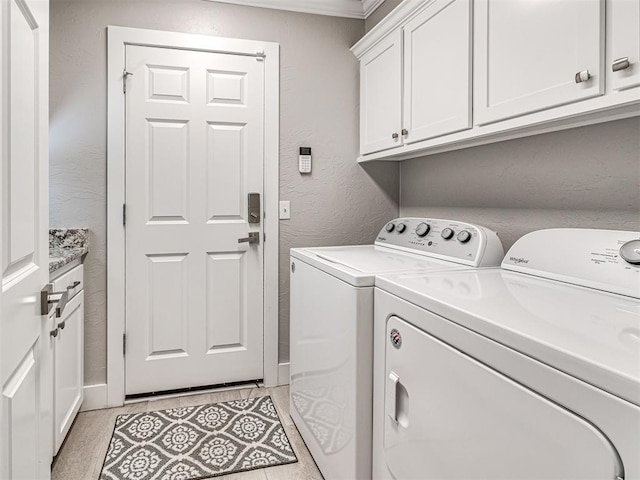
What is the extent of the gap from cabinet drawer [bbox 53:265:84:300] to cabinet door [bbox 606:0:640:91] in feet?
6.07

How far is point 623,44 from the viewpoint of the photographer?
1021 millimetres

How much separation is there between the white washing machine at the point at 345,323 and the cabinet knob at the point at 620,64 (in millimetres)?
719

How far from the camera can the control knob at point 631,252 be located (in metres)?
1.08

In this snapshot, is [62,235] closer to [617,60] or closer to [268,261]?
[268,261]

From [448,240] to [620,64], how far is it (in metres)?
0.89

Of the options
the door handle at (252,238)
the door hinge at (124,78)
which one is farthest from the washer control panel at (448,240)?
the door hinge at (124,78)

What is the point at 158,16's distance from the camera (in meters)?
2.33

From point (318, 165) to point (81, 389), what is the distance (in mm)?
1802

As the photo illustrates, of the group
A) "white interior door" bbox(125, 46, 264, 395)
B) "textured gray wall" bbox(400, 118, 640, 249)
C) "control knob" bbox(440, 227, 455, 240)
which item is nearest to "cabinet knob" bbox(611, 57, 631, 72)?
"textured gray wall" bbox(400, 118, 640, 249)

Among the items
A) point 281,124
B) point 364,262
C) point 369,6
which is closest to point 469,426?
point 364,262

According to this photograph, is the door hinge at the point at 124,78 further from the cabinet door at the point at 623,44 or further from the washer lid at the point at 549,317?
the cabinet door at the point at 623,44

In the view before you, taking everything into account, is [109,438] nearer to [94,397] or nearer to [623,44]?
[94,397]

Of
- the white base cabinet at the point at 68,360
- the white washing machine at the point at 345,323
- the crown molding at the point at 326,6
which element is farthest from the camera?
the crown molding at the point at 326,6

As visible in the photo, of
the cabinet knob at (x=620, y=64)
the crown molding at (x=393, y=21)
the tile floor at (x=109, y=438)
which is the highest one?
the crown molding at (x=393, y=21)
